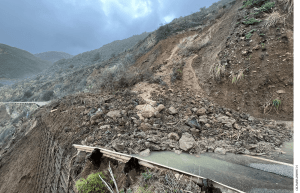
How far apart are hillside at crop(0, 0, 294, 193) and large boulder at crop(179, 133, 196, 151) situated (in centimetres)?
3

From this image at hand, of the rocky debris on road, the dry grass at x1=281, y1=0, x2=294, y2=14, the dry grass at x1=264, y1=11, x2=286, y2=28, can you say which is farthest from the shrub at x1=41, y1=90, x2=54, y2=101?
the dry grass at x1=281, y1=0, x2=294, y2=14

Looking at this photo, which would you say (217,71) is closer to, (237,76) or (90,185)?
(237,76)

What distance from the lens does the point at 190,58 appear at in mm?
7723

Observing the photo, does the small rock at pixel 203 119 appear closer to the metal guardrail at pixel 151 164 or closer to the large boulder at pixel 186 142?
the large boulder at pixel 186 142

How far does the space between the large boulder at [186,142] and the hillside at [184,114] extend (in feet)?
0.09

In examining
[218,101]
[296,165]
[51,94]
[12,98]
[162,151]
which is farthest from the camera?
[12,98]

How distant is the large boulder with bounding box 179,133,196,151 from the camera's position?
10.3ft

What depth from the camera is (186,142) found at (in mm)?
3246

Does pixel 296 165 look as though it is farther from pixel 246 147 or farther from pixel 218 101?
pixel 218 101

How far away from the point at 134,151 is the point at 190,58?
6691mm

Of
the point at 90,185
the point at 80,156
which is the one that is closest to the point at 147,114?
the point at 80,156

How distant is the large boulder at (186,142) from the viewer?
3148 millimetres

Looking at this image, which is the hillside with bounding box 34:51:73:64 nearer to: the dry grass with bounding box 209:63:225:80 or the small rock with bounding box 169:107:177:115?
the dry grass with bounding box 209:63:225:80

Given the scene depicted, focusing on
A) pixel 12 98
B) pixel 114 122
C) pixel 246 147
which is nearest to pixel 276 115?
pixel 246 147
